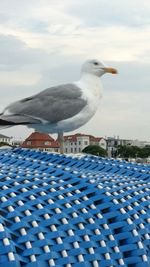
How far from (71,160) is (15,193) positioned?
7.70ft

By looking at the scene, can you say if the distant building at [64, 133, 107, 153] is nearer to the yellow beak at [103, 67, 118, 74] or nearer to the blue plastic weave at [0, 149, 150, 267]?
the yellow beak at [103, 67, 118, 74]

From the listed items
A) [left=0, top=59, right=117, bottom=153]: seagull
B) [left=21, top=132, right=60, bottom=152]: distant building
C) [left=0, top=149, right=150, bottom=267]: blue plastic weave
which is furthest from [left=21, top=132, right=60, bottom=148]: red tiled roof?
[left=0, top=149, right=150, bottom=267]: blue plastic weave

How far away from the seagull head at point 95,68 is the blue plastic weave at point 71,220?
2.21 meters

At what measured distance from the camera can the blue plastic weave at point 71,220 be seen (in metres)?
3.01

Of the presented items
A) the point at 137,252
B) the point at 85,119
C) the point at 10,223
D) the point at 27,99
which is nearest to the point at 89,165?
the point at 85,119

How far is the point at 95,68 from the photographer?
675cm

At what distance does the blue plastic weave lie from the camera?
9.87ft

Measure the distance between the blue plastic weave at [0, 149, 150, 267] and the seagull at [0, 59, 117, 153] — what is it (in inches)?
65.6

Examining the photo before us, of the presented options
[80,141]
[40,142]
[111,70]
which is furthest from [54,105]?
[80,141]

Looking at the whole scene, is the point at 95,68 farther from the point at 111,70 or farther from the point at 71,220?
the point at 71,220

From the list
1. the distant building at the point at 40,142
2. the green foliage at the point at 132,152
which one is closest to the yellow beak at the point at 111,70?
the distant building at the point at 40,142

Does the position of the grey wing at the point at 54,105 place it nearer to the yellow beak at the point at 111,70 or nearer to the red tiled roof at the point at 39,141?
the yellow beak at the point at 111,70

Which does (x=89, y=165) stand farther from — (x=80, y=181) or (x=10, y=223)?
(x=10, y=223)

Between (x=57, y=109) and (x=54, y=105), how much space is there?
6 cm
